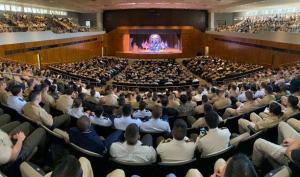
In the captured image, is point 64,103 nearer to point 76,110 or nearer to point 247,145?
point 76,110

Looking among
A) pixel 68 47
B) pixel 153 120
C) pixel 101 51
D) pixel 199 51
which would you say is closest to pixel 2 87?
pixel 153 120

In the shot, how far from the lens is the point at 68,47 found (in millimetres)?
29625

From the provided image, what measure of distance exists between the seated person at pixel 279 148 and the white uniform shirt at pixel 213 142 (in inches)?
19.5

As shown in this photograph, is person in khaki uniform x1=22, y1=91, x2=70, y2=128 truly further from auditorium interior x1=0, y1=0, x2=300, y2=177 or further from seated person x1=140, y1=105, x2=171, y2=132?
seated person x1=140, y1=105, x2=171, y2=132

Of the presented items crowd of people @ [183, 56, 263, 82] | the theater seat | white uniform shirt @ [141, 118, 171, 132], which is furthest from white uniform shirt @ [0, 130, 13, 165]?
crowd of people @ [183, 56, 263, 82]

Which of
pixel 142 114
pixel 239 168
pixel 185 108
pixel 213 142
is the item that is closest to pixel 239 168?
pixel 239 168

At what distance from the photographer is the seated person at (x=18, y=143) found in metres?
3.23

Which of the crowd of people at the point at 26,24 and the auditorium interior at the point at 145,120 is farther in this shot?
the crowd of people at the point at 26,24

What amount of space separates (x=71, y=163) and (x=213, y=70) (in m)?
24.6

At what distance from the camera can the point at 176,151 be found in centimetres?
385

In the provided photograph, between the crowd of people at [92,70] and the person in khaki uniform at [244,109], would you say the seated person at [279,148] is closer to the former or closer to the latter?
the person in khaki uniform at [244,109]

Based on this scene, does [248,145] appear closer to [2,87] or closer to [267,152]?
[267,152]

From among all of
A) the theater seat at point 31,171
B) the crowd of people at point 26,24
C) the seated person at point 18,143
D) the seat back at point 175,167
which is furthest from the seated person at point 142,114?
the crowd of people at point 26,24

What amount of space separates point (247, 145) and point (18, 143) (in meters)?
2.76
